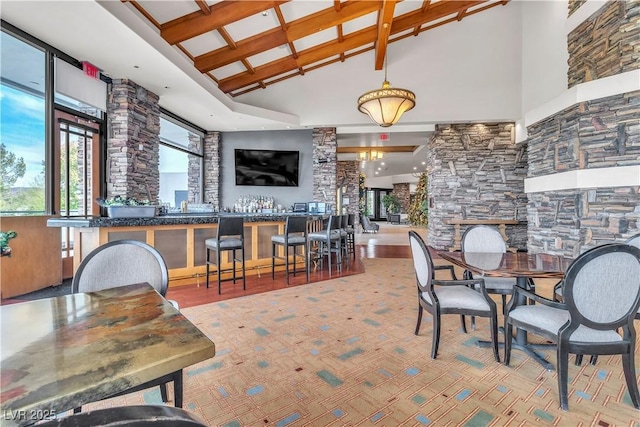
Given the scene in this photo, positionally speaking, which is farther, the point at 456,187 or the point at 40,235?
the point at 456,187

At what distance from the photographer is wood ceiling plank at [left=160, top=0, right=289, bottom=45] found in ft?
13.3

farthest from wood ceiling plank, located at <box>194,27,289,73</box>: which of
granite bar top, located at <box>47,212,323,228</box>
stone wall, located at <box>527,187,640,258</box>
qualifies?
stone wall, located at <box>527,187,640,258</box>

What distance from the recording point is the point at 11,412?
545mm

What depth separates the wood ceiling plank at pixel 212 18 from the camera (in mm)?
4051

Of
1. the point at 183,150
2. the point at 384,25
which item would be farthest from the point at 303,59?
the point at 183,150

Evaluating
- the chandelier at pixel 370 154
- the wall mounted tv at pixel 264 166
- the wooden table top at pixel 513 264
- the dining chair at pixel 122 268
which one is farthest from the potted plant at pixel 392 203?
the dining chair at pixel 122 268

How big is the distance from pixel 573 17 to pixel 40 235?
808 cm

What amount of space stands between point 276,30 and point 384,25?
6.18ft

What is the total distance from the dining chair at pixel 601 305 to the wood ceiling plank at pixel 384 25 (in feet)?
15.0

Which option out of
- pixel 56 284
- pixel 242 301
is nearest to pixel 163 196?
pixel 56 284

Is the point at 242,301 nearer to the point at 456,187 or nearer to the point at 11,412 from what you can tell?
the point at 11,412

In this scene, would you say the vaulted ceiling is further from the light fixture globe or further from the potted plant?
the potted plant

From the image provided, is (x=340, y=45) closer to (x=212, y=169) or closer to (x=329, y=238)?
(x=329, y=238)

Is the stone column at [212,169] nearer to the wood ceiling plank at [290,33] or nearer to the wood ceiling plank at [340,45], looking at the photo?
the wood ceiling plank at [340,45]
